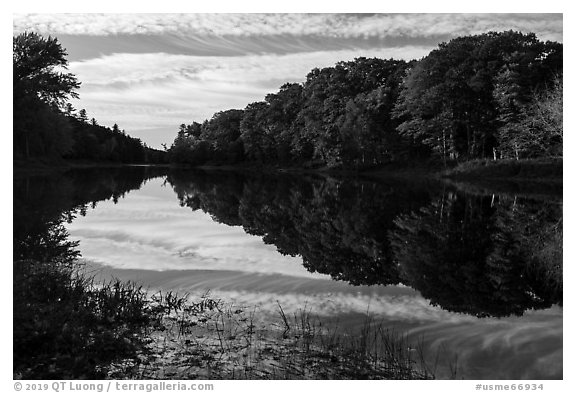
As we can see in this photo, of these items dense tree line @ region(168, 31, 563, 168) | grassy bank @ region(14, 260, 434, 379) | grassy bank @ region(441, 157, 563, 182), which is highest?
dense tree line @ region(168, 31, 563, 168)

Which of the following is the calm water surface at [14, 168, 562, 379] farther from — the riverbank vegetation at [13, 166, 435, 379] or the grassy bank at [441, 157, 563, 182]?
the grassy bank at [441, 157, 563, 182]

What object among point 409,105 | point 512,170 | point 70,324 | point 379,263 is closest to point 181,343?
point 70,324

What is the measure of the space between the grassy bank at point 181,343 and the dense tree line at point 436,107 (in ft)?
126

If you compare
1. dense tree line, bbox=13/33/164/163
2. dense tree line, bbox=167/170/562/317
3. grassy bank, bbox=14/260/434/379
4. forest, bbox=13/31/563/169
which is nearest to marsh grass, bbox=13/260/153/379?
grassy bank, bbox=14/260/434/379

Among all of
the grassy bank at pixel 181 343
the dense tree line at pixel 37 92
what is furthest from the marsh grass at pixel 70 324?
the dense tree line at pixel 37 92

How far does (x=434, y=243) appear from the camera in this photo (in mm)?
15883

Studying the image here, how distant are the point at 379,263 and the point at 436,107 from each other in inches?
1809

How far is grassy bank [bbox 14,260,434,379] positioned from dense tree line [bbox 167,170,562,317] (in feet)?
10.5

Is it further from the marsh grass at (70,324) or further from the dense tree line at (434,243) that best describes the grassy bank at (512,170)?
the marsh grass at (70,324)

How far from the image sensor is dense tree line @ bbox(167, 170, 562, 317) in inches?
424
